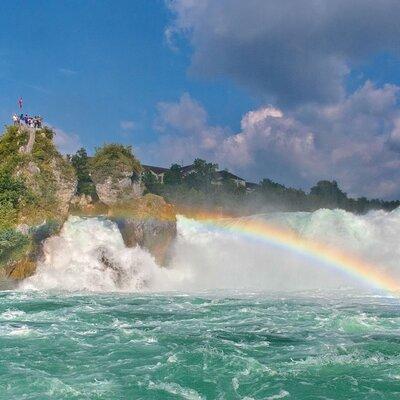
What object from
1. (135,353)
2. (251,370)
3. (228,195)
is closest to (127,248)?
(135,353)

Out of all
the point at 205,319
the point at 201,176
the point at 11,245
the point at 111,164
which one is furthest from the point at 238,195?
the point at 205,319

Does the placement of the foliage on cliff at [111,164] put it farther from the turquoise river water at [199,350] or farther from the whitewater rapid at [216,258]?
the turquoise river water at [199,350]

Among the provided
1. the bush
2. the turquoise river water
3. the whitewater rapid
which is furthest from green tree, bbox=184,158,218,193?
the turquoise river water

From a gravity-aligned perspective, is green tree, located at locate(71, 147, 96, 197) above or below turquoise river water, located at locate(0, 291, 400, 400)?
above

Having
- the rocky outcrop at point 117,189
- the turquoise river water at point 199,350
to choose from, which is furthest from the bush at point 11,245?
the rocky outcrop at point 117,189

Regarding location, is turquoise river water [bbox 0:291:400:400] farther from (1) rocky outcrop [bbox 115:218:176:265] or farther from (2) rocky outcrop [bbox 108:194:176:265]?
(2) rocky outcrop [bbox 108:194:176:265]

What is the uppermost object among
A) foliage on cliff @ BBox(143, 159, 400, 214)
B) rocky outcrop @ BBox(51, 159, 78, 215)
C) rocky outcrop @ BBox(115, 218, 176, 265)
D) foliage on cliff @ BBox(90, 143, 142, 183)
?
foliage on cliff @ BBox(143, 159, 400, 214)

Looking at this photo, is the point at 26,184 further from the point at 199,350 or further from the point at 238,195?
the point at 238,195

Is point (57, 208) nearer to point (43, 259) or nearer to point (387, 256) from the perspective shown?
point (43, 259)

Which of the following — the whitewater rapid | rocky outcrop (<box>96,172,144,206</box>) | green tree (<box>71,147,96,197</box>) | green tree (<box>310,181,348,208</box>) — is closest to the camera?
the whitewater rapid
